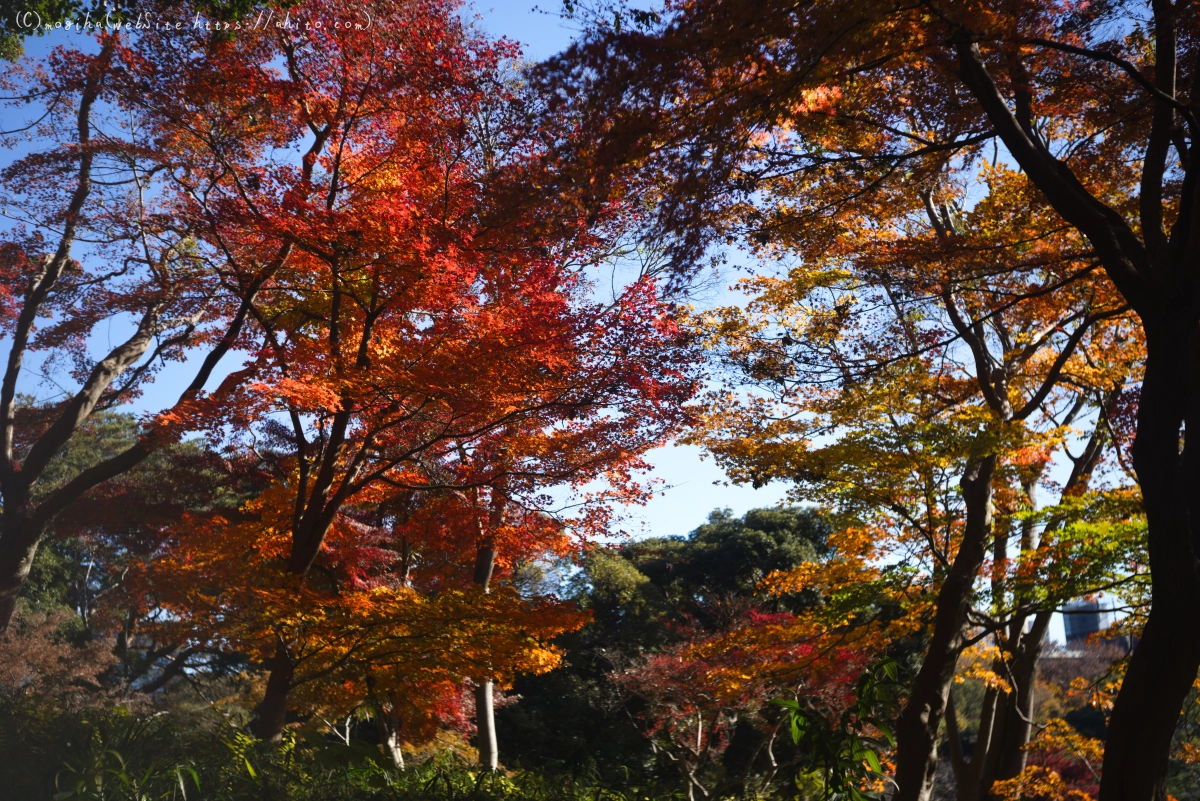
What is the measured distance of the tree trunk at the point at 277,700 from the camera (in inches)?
281

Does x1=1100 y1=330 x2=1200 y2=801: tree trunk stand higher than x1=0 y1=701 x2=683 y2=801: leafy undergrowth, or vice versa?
x1=1100 y1=330 x2=1200 y2=801: tree trunk

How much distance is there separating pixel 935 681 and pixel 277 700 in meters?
6.08

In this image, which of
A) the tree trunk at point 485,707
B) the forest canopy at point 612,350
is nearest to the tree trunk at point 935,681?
the forest canopy at point 612,350

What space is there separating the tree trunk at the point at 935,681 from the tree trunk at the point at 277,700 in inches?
218

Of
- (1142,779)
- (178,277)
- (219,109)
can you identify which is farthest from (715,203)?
(178,277)

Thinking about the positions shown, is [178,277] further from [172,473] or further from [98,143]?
[172,473]

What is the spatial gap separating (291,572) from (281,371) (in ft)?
6.75

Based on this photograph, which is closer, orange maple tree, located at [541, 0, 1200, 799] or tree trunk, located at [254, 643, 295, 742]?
orange maple tree, located at [541, 0, 1200, 799]

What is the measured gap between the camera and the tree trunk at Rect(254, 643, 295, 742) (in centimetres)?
713

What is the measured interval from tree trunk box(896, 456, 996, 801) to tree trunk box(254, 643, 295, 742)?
554cm

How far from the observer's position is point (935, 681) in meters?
7.18

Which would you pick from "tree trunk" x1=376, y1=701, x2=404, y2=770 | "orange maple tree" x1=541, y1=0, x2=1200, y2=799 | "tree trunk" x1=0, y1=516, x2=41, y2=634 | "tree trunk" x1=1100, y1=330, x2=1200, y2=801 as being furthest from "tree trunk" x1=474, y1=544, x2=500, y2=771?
"tree trunk" x1=1100, y1=330, x2=1200, y2=801

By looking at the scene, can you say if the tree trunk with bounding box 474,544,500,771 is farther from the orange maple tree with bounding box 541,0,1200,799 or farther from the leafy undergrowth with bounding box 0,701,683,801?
the orange maple tree with bounding box 541,0,1200,799

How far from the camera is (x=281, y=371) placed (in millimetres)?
8086
